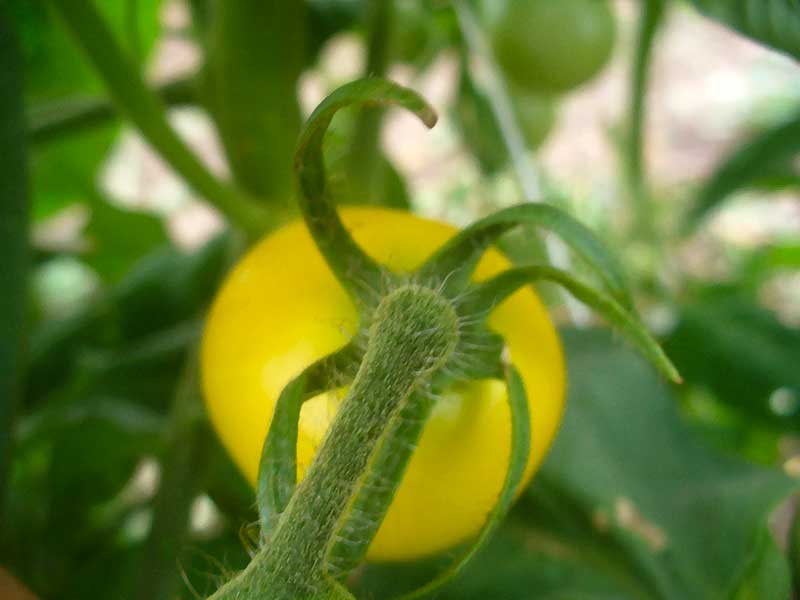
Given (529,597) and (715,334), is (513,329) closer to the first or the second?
(529,597)

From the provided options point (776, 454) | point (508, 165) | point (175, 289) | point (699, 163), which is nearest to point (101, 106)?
point (175, 289)

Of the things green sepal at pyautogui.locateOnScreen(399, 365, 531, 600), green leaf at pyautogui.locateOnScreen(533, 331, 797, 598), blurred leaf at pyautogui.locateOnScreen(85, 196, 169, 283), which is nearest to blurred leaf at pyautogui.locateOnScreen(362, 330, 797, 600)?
green leaf at pyautogui.locateOnScreen(533, 331, 797, 598)

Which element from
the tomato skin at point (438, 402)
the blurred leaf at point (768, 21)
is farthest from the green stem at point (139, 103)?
the blurred leaf at point (768, 21)

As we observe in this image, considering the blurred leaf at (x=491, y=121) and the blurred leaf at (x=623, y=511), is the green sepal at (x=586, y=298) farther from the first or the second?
the blurred leaf at (x=491, y=121)

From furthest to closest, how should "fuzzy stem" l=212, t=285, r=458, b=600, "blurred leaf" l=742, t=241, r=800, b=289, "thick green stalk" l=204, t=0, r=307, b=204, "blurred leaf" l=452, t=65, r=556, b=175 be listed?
"blurred leaf" l=742, t=241, r=800, b=289, "blurred leaf" l=452, t=65, r=556, b=175, "thick green stalk" l=204, t=0, r=307, b=204, "fuzzy stem" l=212, t=285, r=458, b=600

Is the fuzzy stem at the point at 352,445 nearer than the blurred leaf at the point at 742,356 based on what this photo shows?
Yes

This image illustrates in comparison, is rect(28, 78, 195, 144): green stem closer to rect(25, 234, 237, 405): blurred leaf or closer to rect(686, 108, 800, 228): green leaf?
rect(25, 234, 237, 405): blurred leaf

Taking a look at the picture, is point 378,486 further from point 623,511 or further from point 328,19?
point 328,19
